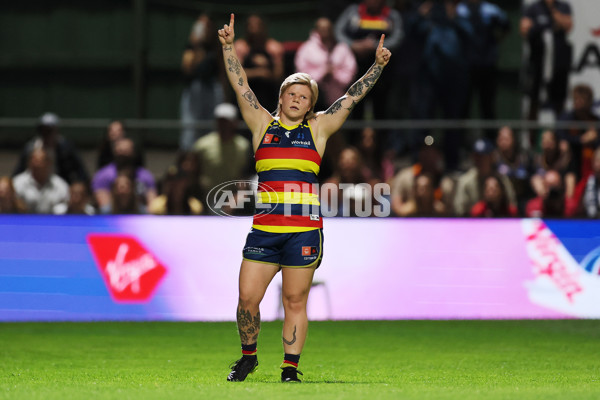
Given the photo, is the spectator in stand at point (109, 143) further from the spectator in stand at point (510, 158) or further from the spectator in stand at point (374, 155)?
the spectator in stand at point (510, 158)

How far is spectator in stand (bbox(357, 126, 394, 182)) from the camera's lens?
14.5 m

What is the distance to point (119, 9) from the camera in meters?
23.7

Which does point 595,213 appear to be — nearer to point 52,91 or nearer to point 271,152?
point 271,152

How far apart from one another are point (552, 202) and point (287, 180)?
669 cm

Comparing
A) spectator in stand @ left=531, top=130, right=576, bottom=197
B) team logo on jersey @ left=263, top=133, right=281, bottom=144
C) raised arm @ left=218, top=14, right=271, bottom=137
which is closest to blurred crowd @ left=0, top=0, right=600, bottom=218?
spectator in stand @ left=531, top=130, right=576, bottom=197

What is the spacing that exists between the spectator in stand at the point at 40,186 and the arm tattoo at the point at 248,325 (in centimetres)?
637

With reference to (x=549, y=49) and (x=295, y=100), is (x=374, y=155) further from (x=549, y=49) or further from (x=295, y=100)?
(x=295, y=100)

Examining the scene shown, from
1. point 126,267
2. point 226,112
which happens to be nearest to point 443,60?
point 226,112

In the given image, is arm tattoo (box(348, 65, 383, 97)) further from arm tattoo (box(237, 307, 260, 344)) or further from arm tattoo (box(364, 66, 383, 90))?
arm tattoo (box(237, 307, 260, 344))

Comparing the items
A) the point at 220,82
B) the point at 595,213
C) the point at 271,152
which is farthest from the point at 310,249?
the point at 220,82

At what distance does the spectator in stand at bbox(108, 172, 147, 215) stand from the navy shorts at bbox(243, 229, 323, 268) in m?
5.51

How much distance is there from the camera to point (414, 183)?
44.7 ft

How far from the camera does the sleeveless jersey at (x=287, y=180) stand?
25.6 feet

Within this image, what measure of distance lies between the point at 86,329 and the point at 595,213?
5.88 meters
